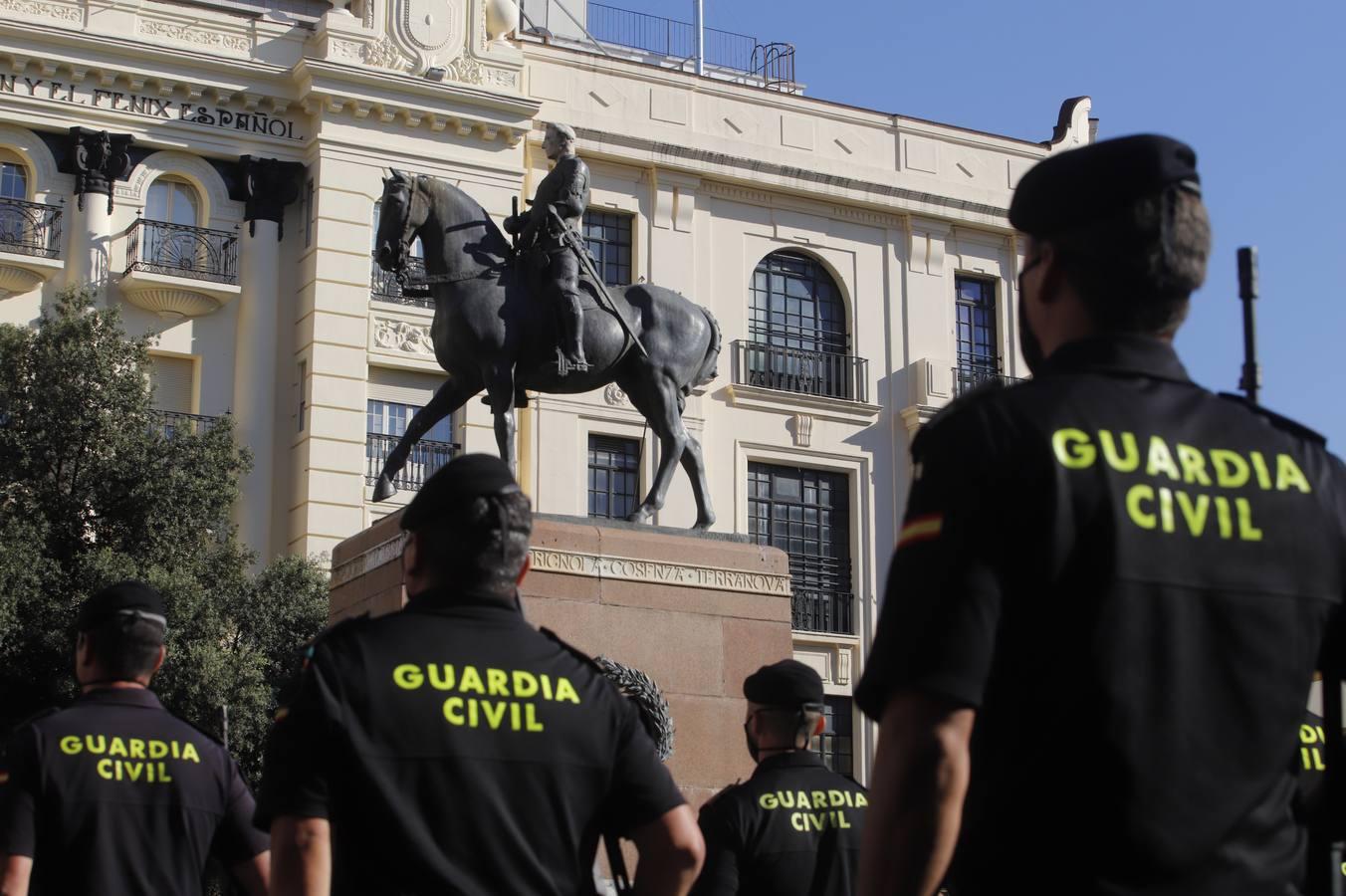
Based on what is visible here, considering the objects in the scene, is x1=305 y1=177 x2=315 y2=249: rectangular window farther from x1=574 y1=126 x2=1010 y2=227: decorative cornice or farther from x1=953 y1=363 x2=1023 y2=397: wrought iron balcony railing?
x1=953 y1=363 x2=1023 y2=397: wrought iron balcony railing

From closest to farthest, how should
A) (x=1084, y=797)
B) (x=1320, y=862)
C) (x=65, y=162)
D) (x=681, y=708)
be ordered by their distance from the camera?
(x=1084, y=797) → (x=1320, y=862) → (x=681, y=708) → (x=65, y=162)

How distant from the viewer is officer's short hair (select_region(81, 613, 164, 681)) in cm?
569

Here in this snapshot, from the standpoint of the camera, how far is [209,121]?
31547mm

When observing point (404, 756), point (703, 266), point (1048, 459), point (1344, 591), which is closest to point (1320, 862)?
point (1344, 591)

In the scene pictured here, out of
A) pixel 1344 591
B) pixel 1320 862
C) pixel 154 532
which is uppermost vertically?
pixel 154 532

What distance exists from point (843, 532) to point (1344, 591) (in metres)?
31.4

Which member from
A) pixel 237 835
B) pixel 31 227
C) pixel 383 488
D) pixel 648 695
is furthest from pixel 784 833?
pixel 31 227

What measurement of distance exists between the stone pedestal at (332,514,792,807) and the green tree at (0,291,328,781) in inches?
430

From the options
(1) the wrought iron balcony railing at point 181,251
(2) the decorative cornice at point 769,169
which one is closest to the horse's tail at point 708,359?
(1) the wrought iron balcony railing at point 181,251

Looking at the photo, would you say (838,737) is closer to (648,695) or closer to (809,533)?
(809,533)

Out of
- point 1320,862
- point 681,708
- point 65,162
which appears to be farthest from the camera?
point 65,162

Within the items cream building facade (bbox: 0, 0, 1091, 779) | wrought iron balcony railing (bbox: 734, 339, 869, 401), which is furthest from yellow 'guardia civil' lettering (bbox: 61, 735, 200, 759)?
wrought iron balcony railing (bbox: 734, 339, 869, 401)

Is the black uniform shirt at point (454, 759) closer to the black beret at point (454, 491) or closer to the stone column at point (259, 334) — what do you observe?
the black beret at point (454, 491)

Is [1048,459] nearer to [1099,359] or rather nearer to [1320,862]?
[1099,359]
